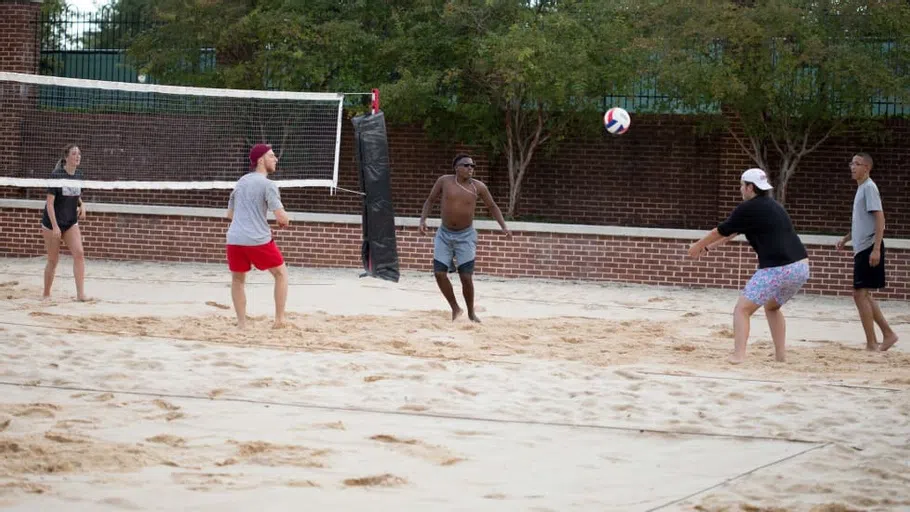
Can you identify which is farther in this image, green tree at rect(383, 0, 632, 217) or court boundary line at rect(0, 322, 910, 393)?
green tree at rect(383, 0, 632, 217)

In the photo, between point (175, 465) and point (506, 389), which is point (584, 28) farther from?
point (175, 465)

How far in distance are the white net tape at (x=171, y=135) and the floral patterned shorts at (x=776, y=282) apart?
7.08 metres

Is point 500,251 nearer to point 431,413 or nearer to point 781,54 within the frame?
point 781,54

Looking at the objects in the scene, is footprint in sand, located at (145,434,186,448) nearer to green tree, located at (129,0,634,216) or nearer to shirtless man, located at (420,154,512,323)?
shirtless man, located at (420,154,512,323)

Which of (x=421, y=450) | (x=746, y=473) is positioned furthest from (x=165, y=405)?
(x=746, y=473)

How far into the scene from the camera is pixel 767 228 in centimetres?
963

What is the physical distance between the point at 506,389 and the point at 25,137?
15119mm

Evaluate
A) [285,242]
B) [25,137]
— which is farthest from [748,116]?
[25,137]

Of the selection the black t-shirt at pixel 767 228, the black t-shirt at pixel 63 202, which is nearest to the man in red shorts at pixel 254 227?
the black t-shirt at pixel 63 202

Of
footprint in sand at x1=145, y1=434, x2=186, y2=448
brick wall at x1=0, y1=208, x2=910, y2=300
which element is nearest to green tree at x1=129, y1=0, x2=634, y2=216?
brick wall at x1=0, y1=208, x2=910, y2=300

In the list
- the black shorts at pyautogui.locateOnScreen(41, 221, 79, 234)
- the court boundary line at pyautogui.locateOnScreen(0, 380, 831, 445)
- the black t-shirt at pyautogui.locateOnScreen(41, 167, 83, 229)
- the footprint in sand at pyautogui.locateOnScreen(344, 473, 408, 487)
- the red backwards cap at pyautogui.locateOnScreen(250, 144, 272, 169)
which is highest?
the red backwards cap at pyautogui.locateOnScreen(250, 144, 272, 169)

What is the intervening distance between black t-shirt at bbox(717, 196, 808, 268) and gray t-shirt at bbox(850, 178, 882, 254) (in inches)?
62.2

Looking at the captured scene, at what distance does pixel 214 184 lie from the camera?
51.3 ft

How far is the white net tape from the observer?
17.6m
